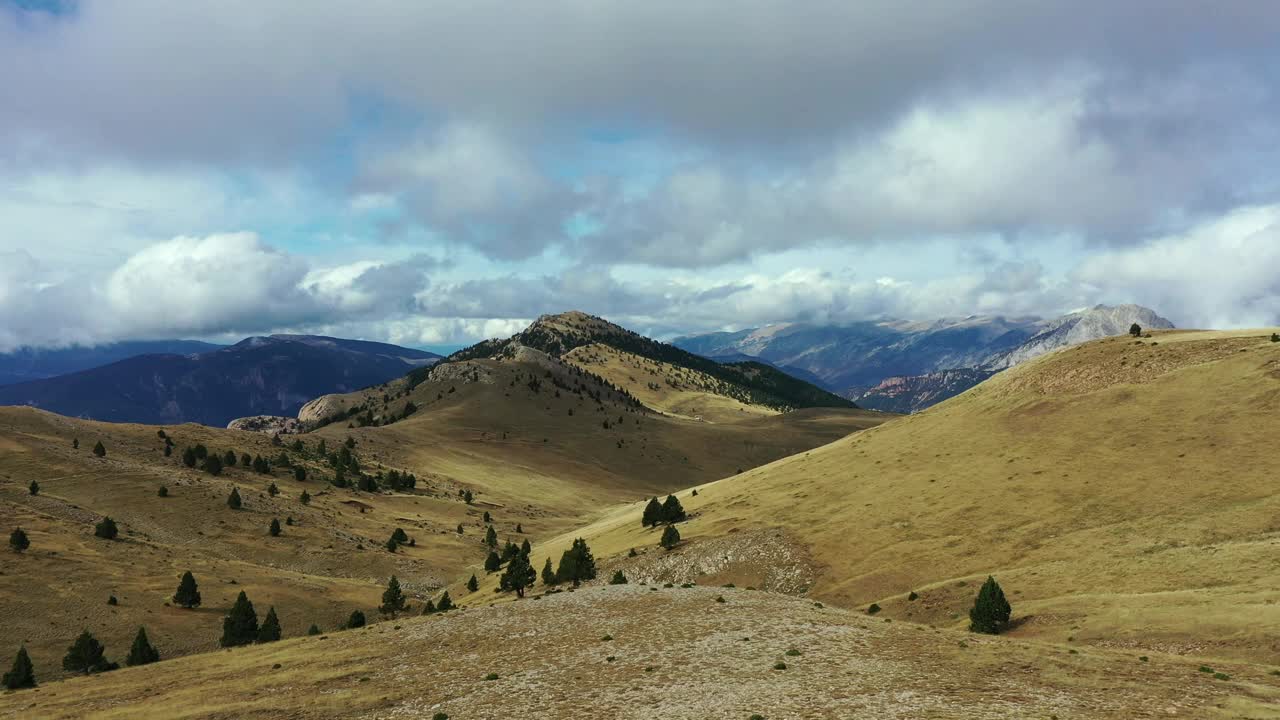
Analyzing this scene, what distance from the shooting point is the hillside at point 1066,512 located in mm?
42406

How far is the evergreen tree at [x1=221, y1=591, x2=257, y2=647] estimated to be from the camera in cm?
6406

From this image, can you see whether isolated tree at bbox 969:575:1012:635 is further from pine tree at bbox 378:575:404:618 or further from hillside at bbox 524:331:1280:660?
pine tree at bbox 378:575:404:618

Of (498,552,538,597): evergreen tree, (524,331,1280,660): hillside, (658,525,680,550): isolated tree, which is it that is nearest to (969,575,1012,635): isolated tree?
(524,331,1280,660): hillside

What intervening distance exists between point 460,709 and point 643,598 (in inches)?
817

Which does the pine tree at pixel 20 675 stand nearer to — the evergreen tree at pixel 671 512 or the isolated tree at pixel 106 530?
the isolated tree at pixel 106 530

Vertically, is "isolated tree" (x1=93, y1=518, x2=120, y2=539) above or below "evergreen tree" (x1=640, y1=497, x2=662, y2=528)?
below

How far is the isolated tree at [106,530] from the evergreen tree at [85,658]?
1489 inches

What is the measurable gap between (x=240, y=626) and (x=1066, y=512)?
75.1 metres

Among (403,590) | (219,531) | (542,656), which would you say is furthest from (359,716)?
(219,531)

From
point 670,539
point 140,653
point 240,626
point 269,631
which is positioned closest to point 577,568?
point 670,539

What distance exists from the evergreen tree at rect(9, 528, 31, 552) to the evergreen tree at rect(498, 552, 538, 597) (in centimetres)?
5539

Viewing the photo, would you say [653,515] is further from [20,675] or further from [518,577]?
[20,675]

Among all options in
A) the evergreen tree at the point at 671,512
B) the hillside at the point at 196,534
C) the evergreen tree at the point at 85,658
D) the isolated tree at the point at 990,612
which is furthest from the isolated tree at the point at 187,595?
the isolated tree at the point at 990,612

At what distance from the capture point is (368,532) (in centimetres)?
11944
